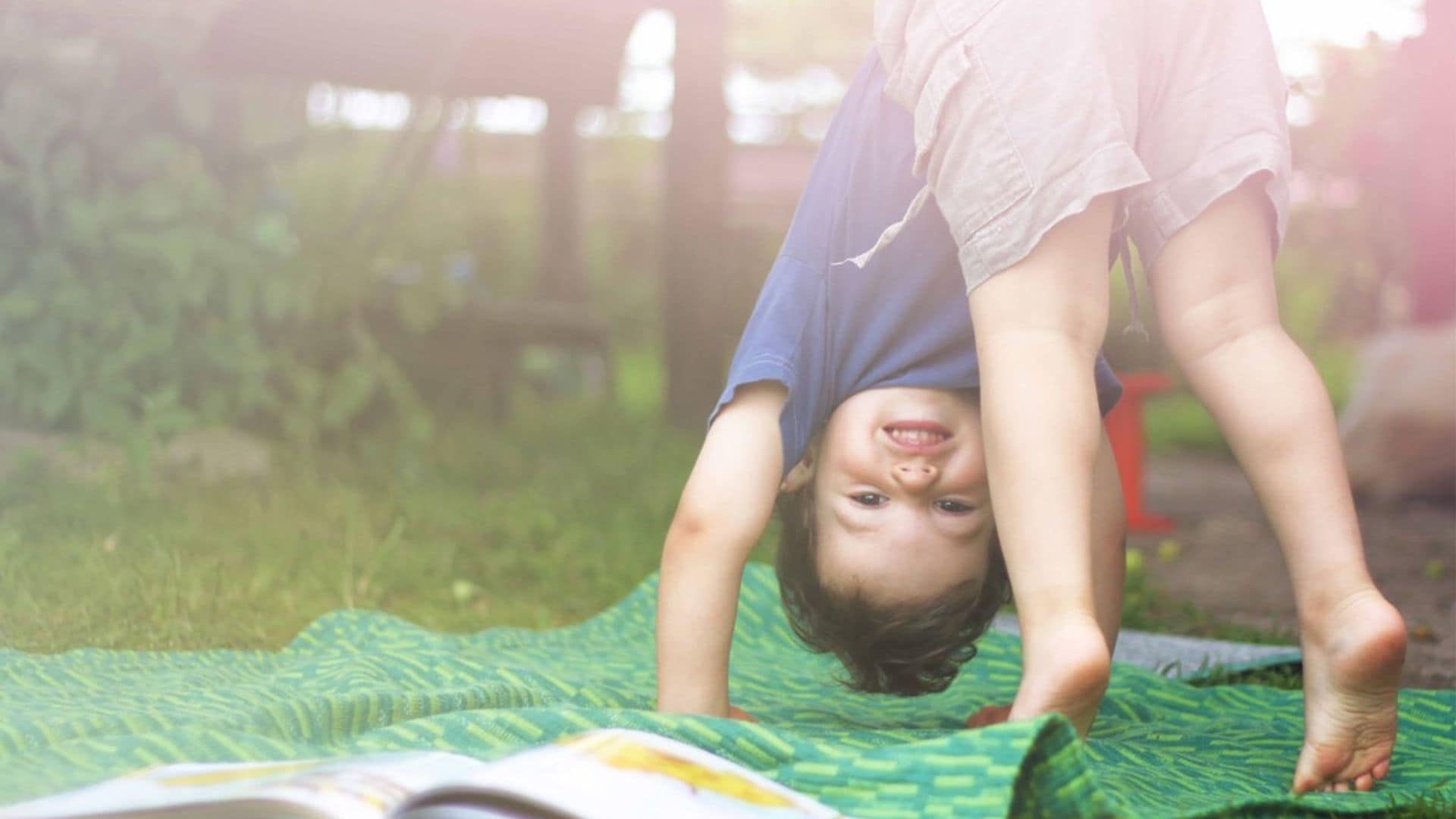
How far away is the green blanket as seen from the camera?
3.58 feet

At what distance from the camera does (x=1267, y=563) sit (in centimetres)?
319

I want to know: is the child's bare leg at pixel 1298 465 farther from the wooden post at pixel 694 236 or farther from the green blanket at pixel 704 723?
the wooden post at pixel 694 236

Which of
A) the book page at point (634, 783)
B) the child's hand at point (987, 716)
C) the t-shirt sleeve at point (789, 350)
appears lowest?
the child's hand at point (987, 716)

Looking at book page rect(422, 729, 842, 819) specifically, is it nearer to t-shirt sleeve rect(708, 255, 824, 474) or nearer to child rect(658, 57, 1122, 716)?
child rect(658, 57, 1122, 716)

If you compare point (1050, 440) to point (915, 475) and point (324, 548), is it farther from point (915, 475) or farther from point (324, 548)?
point (324, 548)

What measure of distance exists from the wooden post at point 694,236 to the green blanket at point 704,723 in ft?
8.74

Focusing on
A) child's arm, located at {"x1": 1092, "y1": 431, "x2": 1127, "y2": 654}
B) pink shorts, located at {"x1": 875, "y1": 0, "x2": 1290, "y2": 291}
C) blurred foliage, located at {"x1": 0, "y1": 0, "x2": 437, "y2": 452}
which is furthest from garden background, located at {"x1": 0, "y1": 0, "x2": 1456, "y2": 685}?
pink shorts, located at {"x1": 875, "y1": 0, "x2": 1290, "y2": 291}

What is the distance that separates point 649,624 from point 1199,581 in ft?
4.10

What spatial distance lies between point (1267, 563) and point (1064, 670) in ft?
7.07

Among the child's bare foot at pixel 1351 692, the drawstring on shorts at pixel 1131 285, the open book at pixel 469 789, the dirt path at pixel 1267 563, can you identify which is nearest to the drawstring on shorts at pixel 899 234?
the drawstring on shorts at pixel 1131 285

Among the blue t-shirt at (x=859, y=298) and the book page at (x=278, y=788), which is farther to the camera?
the blue t-shirt at (x=859, y=298)

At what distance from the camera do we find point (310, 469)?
3309mm

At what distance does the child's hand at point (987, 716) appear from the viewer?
162 cm

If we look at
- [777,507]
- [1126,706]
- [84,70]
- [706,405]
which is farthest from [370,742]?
[706,405]
